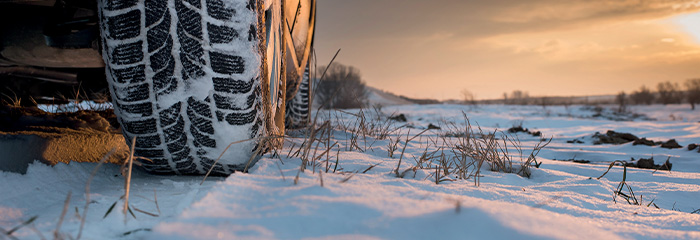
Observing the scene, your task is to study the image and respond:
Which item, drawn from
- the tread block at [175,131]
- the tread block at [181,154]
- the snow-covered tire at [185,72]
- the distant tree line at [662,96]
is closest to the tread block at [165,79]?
the snow-covered tire at [185,72]

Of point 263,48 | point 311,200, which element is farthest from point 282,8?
point 311,200

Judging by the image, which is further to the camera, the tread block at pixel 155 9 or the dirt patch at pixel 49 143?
the dirt patch at pixel 49 143

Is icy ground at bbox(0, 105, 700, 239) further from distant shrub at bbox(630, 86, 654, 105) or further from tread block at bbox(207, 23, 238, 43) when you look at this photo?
distant shrub at bbox(630, 86, 654, 105)

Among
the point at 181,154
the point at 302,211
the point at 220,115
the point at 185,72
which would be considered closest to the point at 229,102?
the point at 220,115

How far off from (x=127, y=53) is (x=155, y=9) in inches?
6.2

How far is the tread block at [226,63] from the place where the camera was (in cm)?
111

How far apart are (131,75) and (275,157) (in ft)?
1.81

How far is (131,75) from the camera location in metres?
1.12

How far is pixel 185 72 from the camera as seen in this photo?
1.12 m

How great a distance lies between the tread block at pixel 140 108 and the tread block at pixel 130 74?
0.24 ft

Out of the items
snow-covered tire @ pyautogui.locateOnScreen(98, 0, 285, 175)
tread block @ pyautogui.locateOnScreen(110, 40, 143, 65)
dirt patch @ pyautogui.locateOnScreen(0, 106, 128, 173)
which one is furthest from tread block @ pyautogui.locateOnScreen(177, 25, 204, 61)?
dirt patch @ pyautogui.locateOnScreen(0, 106, 128, 173)

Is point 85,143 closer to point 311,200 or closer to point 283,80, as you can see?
point 283,80

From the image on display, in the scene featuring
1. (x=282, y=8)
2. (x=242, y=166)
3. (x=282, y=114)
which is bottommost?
(x=242, y=166)

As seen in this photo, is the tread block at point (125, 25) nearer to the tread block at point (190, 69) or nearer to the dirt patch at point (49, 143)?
the tread block at point (190, 69)
